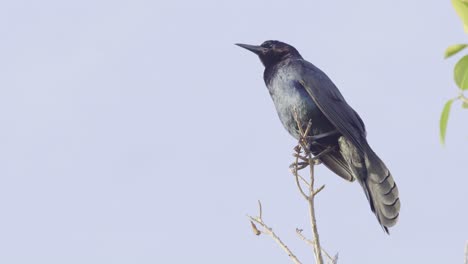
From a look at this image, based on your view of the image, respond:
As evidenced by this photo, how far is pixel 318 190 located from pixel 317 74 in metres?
3.14

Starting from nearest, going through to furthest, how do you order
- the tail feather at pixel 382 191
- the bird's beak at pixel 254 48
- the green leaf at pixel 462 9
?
the green leaf at pixel 462 9, the tail feather at pixel 382 191, the bird's beak at pixel 254 48

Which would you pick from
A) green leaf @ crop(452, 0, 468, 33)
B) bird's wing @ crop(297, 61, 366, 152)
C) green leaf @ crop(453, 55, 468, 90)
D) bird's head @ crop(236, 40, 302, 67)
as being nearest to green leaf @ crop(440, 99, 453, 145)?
green leaf @ crop(453, 55, 468, 90)

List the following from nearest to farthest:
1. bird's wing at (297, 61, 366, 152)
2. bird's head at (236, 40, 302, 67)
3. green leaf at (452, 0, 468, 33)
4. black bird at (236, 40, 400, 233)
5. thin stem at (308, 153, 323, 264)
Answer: green leaf at (452, 0, 468, 33) → thin stem at (308, 153, 323, 264) → black bird at (236, 40, 400, 233) → bird's wing at (297, 61, 366, 152) → bird's head at (236, 40, 302, 67)

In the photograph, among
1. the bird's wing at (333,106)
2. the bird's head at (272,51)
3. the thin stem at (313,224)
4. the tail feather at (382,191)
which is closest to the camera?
the thin stem at (313,224)

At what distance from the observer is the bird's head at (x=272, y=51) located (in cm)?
705

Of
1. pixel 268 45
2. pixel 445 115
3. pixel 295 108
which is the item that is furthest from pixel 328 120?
pixel 445 115

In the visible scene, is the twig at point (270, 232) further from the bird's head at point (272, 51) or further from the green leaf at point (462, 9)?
the bird's head at point (272, 51)

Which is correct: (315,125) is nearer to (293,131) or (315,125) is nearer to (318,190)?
(293,131)

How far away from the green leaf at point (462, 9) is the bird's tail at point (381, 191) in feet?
10.9

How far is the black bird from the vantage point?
571 cm

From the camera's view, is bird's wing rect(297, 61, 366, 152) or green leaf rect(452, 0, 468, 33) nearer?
green leaf rect(452, 0, 468, 33)

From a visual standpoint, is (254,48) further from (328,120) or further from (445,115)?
(445,115)

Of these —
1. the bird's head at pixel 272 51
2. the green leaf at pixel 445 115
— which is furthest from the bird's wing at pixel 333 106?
the green leaf at pixel 445 115

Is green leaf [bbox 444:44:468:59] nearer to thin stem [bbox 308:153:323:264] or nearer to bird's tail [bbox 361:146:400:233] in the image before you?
thin stem [bbox 308:153:323:264]
